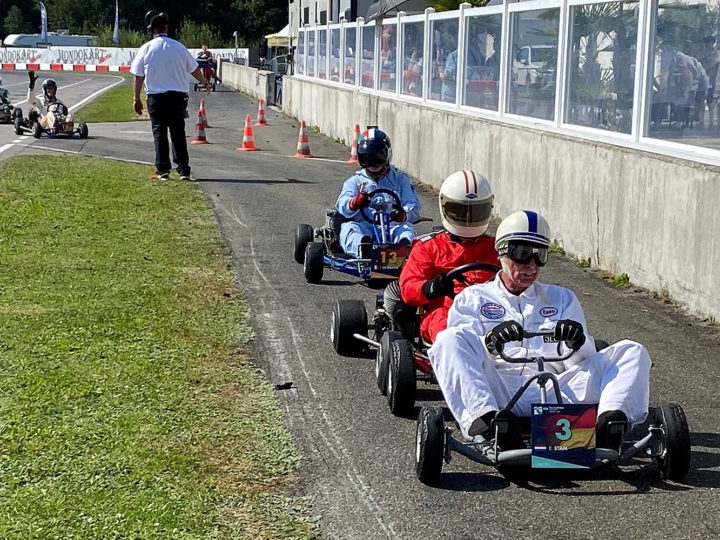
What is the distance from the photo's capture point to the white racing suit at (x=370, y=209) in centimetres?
959

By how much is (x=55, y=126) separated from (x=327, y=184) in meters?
8.49

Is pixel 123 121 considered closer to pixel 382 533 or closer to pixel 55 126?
pixel 55 126

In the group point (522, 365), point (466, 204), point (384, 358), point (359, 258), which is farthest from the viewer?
point (359, 258)

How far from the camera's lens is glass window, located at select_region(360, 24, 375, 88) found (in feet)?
72.8

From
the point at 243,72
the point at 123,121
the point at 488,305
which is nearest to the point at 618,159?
the point at 488,305

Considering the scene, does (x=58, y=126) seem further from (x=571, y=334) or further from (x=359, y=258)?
(x=571, y=334)

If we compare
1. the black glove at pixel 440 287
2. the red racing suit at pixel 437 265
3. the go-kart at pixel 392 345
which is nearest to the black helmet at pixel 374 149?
the go-kart at pixel 392 345

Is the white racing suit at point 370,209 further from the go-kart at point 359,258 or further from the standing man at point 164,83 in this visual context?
the standing man at point 164,83

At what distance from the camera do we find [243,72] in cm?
4738

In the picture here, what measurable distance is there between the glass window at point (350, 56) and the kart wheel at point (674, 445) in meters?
19.6

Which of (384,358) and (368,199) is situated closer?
(384,358)

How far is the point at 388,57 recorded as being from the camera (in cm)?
2073

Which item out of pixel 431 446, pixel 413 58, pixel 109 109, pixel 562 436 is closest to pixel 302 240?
pixel 431 446

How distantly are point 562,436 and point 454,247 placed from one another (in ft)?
5.94
